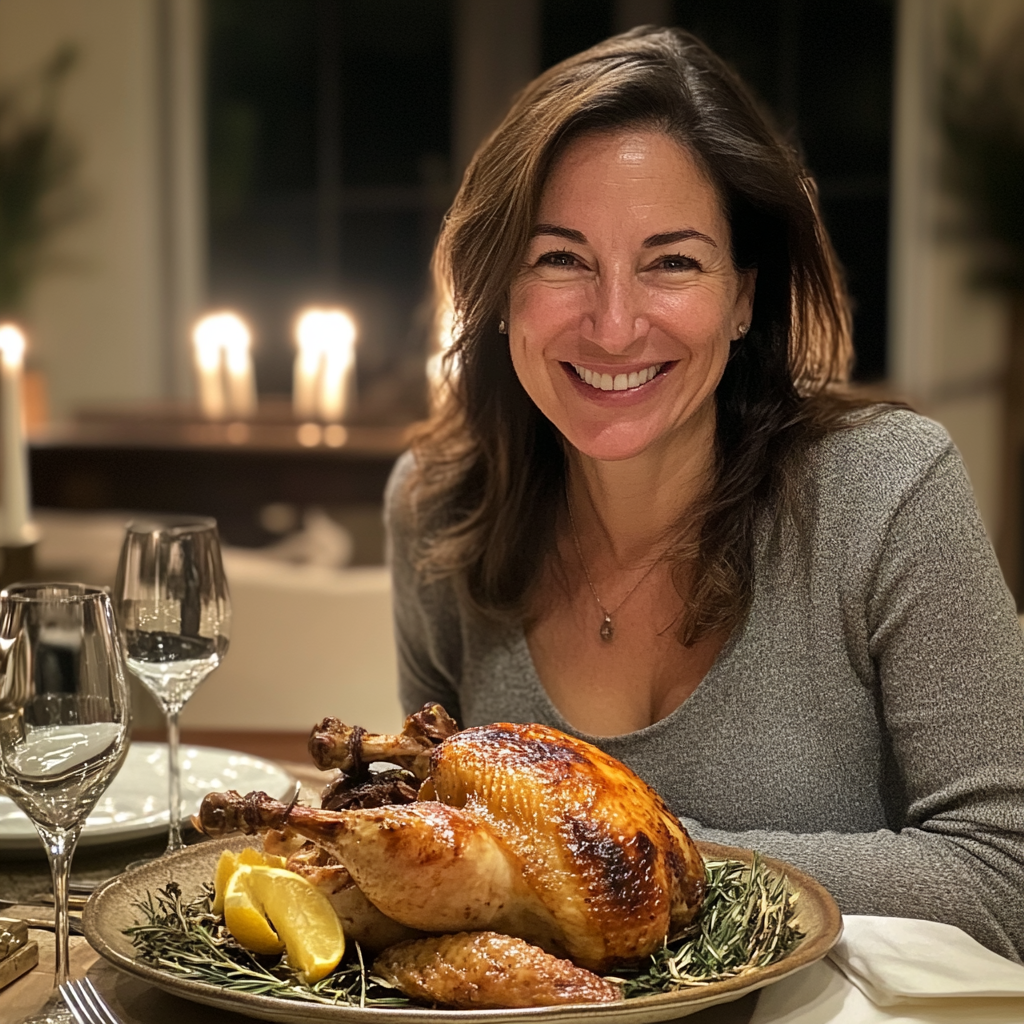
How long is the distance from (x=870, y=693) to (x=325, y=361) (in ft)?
9.01

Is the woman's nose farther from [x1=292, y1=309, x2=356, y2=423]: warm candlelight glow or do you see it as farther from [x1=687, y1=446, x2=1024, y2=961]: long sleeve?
[x1=292, y1=309, x2=356, y2=423]: warm candlelight glow

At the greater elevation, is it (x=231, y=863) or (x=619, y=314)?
(x=619, y=314)

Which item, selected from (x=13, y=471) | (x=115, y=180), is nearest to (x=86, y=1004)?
(x=13, y=471)

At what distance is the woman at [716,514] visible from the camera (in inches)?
53.6

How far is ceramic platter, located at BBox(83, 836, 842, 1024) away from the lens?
79 centimetres

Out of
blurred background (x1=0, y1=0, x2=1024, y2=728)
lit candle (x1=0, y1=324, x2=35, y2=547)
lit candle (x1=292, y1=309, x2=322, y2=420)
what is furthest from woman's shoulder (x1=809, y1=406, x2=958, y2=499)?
blurred background (x1=0, y1=0, x2=1024, y2=728)

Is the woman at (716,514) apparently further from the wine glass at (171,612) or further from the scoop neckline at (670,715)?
the wine glass at (171,612)

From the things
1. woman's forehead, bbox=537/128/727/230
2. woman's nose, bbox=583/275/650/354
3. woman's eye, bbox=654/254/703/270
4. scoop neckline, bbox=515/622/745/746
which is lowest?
scoop neckline, bbox=515/622/745/746

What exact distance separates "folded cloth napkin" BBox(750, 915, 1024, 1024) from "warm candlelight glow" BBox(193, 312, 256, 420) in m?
3.18

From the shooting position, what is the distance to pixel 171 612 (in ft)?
4.11

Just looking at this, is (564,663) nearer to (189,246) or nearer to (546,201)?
(546,201)

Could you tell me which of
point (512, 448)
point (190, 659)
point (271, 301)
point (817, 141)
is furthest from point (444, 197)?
point (190, 659)

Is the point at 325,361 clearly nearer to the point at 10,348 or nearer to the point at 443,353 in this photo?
the point at 10,348

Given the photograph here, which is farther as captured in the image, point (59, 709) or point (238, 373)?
point (238, 373)
